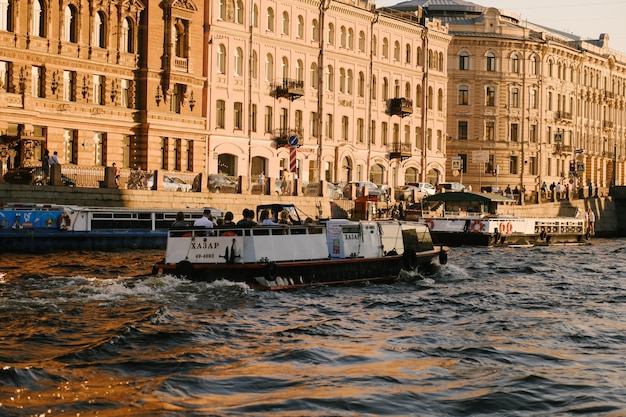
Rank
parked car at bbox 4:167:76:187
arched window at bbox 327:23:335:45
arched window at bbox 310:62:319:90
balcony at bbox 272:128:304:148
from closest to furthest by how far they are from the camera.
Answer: parked car at bbox 4:167:76:187 < balcony at bbox 272:128:304:148 < arched window at bbox 310:62:319:90 < arched window at bbox 327:23:335:45

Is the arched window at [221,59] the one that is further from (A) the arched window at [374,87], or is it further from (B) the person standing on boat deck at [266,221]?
(B) the person standing on boat deck at [266,221]

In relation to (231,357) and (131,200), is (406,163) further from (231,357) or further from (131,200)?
(231,357)

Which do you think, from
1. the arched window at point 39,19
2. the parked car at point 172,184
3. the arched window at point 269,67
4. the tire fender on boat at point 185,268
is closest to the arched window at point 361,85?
the arched window at point 269,67

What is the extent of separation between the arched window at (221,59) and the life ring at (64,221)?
25.2 m

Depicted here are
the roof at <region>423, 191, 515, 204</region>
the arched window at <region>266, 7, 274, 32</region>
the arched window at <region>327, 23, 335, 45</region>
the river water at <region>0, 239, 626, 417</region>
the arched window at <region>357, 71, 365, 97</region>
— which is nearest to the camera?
the river water at <region>0, 239, 626, 417</region>

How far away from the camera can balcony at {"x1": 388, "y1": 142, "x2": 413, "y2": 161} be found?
79375mm

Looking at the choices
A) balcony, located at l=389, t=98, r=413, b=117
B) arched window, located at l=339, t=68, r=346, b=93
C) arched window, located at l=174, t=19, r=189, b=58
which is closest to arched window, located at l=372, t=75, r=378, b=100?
balcony, located at l=389, t=98, r=413, b=117

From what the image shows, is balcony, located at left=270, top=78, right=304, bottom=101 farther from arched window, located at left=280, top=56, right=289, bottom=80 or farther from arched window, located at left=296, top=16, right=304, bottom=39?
arched window, located at left=296, top=16, right=304, bottom=39

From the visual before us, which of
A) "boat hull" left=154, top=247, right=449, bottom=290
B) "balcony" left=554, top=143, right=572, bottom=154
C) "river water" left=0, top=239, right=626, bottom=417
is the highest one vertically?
"balcony" left=554, top=143, right=572, bottom=154

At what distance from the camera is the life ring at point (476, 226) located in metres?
55.8

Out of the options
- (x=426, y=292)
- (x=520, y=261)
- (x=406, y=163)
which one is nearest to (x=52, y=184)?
(x=520, y=261)

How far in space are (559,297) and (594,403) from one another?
13.4 meters

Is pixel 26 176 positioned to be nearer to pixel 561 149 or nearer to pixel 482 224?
pixel 482 224

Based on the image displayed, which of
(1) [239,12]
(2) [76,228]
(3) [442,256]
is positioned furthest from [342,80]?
(3) [442,256]
